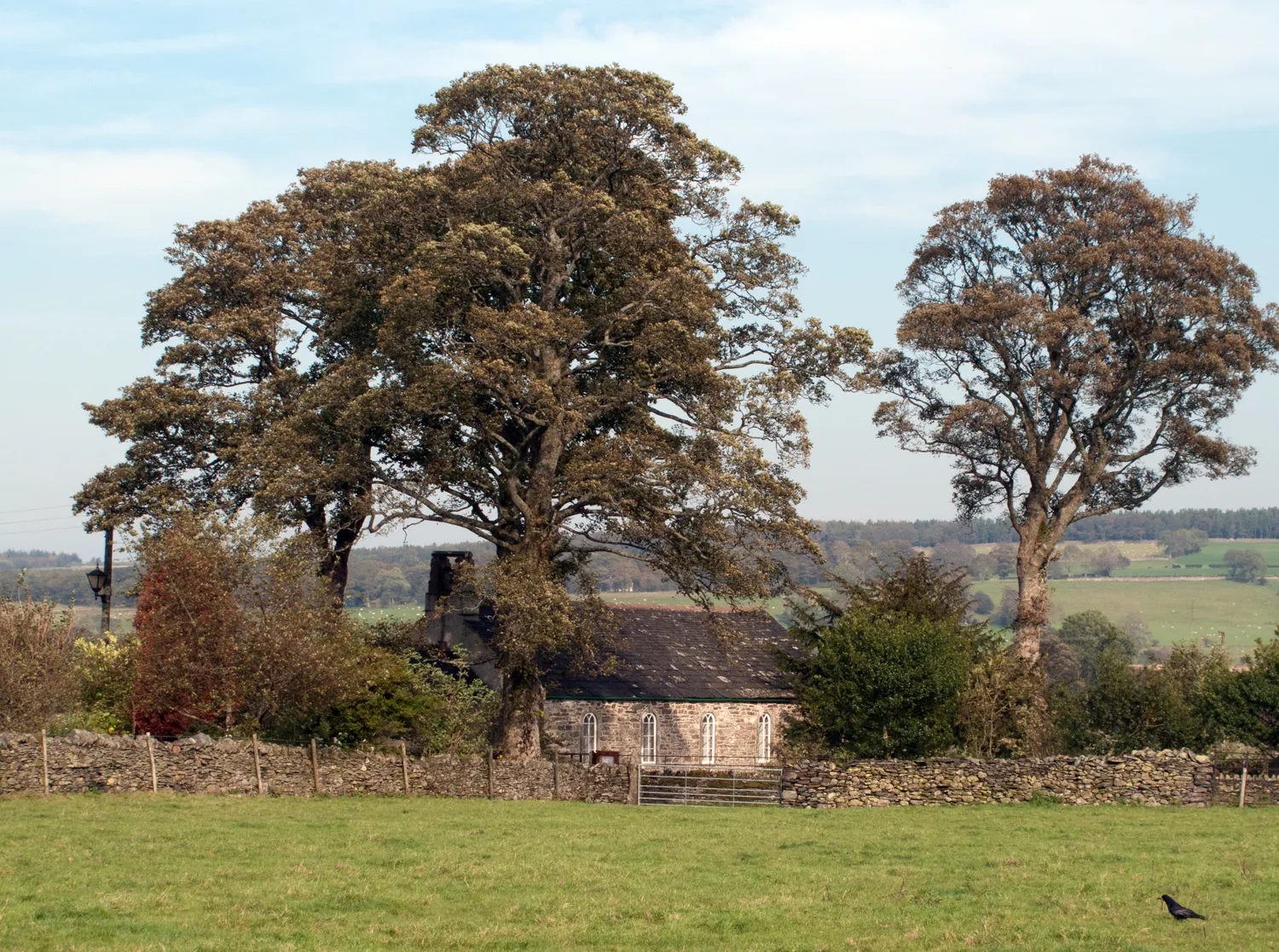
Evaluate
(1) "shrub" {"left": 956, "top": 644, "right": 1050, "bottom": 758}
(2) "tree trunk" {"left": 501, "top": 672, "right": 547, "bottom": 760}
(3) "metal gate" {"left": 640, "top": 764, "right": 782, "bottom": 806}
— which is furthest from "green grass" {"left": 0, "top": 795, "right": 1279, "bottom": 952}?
(2) "tree trunk" {"left": 501, "top": 672, "right": 547, "bottom": 760}

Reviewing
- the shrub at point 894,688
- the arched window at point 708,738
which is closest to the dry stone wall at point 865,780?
the shrub at point 894,688

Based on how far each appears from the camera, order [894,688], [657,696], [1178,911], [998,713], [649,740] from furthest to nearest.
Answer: [657,696] → [649,740] → [998,713] → [894,688] → [1178,911]

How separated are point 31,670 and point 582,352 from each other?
17.3 m

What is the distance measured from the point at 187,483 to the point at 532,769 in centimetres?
1842

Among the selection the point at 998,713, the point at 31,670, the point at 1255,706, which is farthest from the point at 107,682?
the point at 1255,706

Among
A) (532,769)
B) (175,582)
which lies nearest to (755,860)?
(532,769)

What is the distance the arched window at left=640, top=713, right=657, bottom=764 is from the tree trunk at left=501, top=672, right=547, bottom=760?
767 centimetres

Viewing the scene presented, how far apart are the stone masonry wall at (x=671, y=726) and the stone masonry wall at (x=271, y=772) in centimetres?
815

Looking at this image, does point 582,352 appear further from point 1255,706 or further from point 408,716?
point 1255,706

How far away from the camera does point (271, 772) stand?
31.8m

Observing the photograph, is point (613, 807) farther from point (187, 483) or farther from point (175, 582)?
point (187, 483)

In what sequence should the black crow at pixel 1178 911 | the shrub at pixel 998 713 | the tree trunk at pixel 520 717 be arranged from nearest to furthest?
the black crow at pixel 1178 911, the shrub at pixel 998 713, the tree trunk at pixel 520 717

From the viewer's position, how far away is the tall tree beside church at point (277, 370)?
3747 centimetres

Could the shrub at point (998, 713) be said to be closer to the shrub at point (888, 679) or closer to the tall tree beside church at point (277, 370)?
the shrub at point (888, 679)
